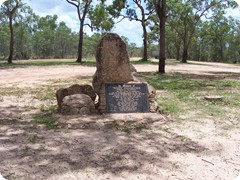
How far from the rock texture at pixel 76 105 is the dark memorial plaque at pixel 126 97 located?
0.40 meters

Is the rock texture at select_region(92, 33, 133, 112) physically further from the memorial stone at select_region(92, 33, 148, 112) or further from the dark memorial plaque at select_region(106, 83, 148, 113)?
the dark memorial plaque at select_region(106, 83, 148, 113)

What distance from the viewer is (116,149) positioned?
4164mm

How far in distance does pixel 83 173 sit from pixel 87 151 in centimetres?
70

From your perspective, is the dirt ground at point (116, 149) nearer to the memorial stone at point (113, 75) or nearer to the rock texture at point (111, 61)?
the memorial stone at point (113, 75)

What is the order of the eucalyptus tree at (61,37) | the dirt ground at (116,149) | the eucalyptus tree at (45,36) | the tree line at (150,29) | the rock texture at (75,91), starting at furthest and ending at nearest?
the eucalyptus tree at (61,37) → the eucalyptus tree at (45,36) → the tree line at (150,29) → the rock texture at (75,91) → the dirt ground at (116,149)

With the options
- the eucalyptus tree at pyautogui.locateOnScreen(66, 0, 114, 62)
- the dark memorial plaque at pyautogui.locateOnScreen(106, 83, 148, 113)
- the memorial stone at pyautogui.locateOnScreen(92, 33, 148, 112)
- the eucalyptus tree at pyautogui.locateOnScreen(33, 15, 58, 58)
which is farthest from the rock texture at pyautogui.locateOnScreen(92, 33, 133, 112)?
the eucalyptus tree at pyautogui.locateOnScreen(33, 15, 58, 58)

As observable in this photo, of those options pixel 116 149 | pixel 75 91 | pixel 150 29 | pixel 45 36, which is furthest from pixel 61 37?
pixel 116 149

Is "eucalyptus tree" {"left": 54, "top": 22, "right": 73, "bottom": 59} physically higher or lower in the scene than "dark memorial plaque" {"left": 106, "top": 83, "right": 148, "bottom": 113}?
higher

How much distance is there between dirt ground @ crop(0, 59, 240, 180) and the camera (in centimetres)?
342

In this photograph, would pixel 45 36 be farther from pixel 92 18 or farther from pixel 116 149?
pixel 116 149

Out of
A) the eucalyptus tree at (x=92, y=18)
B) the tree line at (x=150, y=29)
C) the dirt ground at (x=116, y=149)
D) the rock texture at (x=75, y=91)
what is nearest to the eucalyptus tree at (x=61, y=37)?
the tree line at (x=150, y=29)

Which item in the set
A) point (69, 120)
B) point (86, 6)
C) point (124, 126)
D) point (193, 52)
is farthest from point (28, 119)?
point (193, 52)

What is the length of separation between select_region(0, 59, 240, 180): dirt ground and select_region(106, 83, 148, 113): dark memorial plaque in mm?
282

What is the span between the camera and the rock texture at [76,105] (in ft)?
19.1
